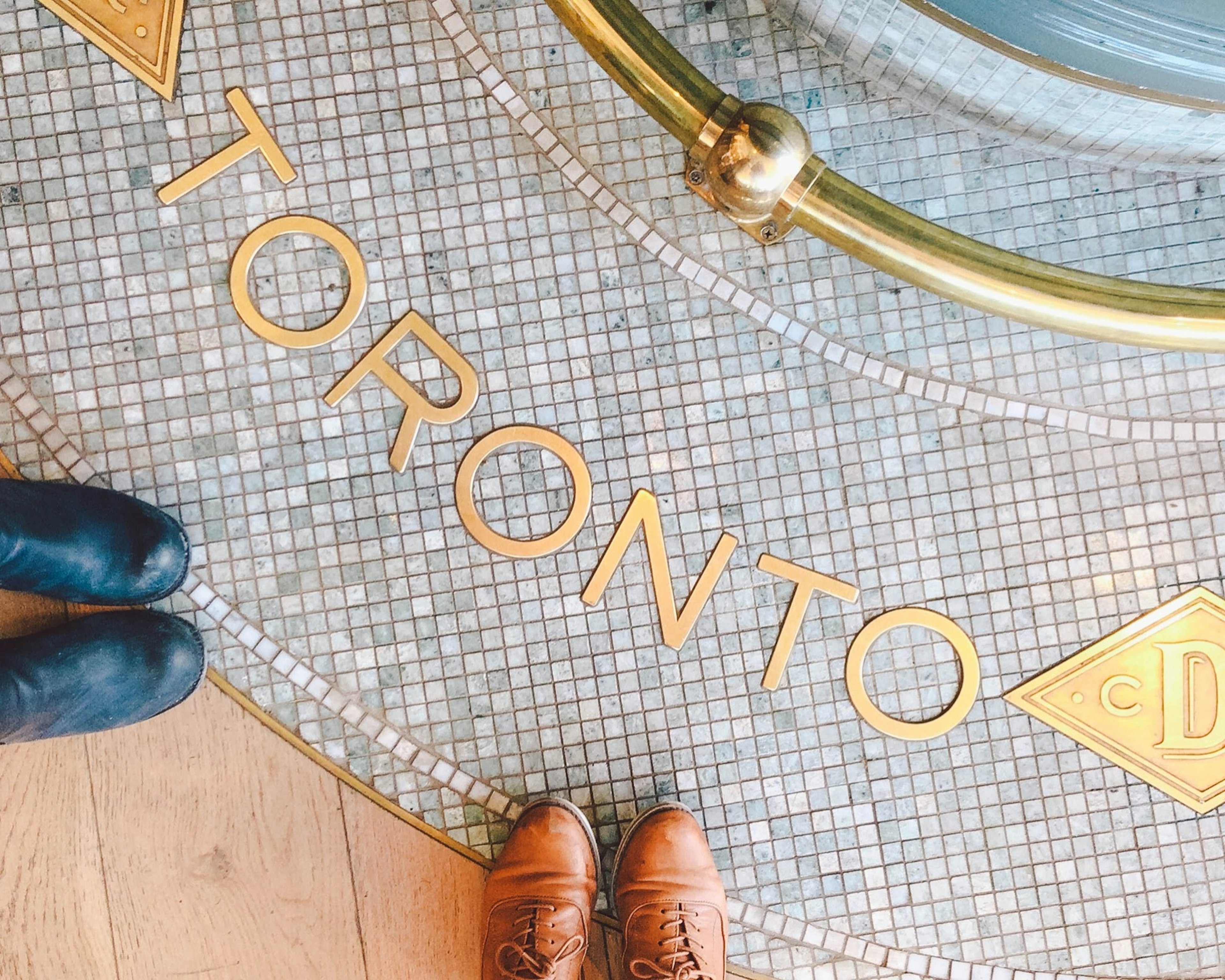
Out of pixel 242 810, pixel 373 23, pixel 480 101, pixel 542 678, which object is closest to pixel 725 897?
pixel 542 678

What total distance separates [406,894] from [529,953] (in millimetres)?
167

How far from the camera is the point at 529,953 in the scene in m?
1.07

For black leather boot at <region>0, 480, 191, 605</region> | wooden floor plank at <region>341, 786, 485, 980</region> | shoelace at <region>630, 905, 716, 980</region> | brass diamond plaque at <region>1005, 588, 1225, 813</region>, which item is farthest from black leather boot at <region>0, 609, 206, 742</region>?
brass diamond plaque at <region>1005, 588, 1225, 813</region>

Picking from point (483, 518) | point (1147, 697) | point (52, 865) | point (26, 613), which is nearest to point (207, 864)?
point (52, 865)

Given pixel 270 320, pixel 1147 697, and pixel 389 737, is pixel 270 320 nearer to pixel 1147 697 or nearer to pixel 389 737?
pixel 389 737

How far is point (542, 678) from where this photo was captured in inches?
43.4

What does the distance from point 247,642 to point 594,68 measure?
0.80m

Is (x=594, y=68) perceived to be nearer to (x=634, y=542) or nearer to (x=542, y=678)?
(x=634, y=542)

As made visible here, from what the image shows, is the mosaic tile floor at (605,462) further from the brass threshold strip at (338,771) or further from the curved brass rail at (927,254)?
the curved brass rail at (927,254)

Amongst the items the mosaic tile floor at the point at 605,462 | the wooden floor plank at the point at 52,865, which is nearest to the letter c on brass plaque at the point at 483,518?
the mosaic tile floor at the point at 605,462

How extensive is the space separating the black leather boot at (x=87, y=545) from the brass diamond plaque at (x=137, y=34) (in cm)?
49

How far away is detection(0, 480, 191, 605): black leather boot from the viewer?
1011 millimetres

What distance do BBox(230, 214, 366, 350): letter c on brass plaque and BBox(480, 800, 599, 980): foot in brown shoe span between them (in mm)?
618

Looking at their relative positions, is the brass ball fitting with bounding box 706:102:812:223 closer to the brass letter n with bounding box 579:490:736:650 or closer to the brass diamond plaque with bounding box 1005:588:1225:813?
the brass letter n with bounding box 579:490:736:650
